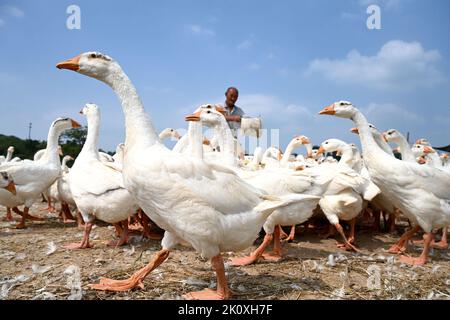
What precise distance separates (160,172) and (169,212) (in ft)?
1.18

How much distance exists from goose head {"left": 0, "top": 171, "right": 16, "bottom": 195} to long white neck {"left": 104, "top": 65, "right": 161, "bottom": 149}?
3.84 m

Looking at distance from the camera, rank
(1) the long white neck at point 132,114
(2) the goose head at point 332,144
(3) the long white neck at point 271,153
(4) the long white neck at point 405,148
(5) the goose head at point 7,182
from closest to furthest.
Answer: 1. (1) the long white neck at point 132,114
2. (5) the goose head at point 7,182
3. (4) the long white neck at point 405,148
4. (2) the goose head at point 332,144
5. (3) the long white neck at point 271,153

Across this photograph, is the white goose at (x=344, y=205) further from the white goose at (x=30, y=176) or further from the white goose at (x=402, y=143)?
the white goose at (x=30, y=176)

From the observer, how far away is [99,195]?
4766 millimetres

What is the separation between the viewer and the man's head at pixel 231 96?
830cm

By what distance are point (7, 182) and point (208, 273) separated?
164 inches

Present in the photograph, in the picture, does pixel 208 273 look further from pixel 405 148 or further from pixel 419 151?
pixel 419 151

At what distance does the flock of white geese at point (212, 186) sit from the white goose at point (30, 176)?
0.06ft

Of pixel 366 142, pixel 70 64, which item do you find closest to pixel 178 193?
pixel 70 64

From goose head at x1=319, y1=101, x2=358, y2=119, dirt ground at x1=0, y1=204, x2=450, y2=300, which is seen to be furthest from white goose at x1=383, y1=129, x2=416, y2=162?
goose head at x1=319, y1=101, x2=358, y2=119

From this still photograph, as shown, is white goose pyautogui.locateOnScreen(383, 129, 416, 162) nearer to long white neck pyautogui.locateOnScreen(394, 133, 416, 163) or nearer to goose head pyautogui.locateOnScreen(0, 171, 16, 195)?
long white neck pyautogui.locateOnScreen(394, 133, 416, 163)

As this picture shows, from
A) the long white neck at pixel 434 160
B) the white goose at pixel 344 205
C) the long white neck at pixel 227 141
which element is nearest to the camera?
the white goose at pixel 344 205

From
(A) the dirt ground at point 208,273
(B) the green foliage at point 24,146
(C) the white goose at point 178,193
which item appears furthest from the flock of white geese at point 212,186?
(B) the green foliage at point 24,146
